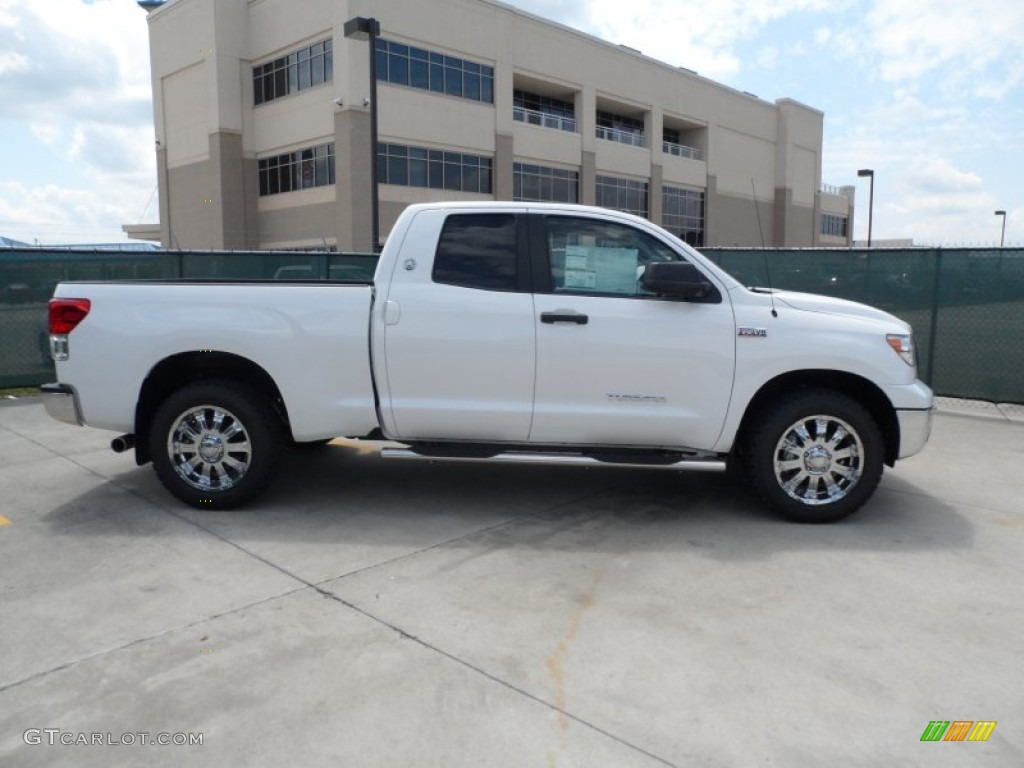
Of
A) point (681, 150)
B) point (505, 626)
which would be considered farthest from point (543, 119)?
point (505, 626)

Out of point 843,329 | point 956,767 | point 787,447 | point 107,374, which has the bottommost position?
point 956,767

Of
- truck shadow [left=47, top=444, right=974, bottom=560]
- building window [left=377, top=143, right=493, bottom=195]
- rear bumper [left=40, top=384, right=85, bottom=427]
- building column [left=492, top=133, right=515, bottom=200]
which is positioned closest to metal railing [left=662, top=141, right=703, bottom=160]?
building column [left=492, top=133, right=515, bottom=200]

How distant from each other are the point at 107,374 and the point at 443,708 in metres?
3.58

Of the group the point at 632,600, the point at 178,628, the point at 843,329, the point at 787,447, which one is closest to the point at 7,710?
the point at 178,628

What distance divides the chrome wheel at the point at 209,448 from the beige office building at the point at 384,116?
27928mm

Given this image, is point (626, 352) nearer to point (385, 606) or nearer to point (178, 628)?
point (385, 606)

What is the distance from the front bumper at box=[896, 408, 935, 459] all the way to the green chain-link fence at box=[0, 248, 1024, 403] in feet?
18.1

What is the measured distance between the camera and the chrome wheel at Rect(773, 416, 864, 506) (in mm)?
5305

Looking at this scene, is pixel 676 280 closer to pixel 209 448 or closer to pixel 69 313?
pixel 209 448

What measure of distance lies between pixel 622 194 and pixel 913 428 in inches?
1779

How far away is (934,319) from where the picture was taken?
10.2 m

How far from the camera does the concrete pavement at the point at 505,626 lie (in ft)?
9.72

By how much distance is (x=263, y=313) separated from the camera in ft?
17.6

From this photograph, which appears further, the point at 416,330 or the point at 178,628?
the point at 416,330
